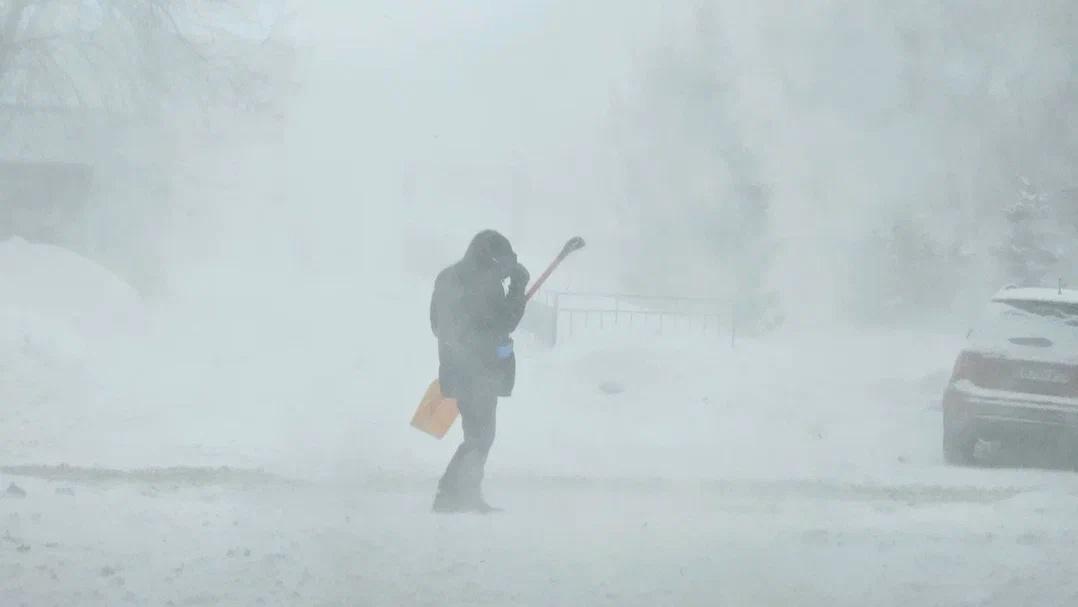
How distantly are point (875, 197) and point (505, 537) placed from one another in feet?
88.6

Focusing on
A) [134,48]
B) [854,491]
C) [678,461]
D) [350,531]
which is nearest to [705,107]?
[134,48]

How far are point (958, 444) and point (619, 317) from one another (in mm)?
8900

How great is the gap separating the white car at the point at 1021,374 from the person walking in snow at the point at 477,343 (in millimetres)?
5219

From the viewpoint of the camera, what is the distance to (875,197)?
31.2m

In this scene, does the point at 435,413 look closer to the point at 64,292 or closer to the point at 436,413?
the point at 436,413

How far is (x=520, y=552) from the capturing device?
5691mm

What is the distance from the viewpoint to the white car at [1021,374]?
33.1 ft

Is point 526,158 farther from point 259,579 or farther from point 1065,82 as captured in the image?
point 259,579

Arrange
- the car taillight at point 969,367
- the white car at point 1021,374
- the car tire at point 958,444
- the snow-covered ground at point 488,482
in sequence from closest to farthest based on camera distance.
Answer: the snow-covered ground at point 488,482
the white car at point 1021,374
the car taillight at point 969,367
the car tire at point 958,444

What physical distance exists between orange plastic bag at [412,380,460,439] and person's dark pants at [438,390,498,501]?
0.69 meters

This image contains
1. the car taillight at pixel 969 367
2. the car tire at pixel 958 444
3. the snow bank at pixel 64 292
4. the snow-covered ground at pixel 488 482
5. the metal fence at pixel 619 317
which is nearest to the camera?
the snow-covered ground at pixel 488 482

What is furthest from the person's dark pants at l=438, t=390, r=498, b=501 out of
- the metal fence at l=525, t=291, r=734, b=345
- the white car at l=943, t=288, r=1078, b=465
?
the metal fence at l=525, t=291, r=734, b=345

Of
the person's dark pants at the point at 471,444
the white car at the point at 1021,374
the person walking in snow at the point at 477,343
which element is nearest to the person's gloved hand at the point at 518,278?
the person walking in snow at the point at 477,343

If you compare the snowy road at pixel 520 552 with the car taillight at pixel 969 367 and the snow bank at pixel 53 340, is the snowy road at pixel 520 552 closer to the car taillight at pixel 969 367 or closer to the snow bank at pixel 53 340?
the car taillight at pixel 969 367
